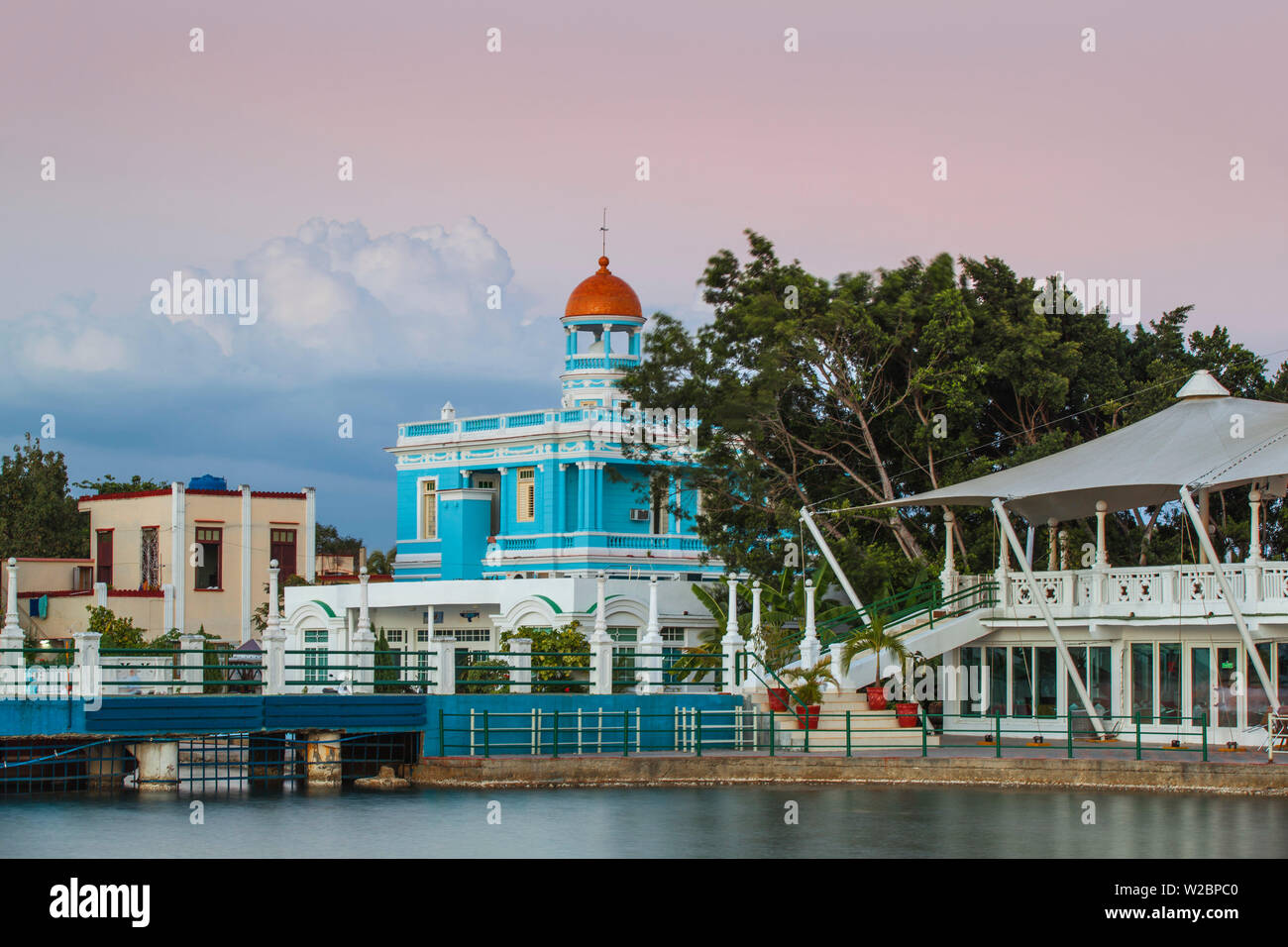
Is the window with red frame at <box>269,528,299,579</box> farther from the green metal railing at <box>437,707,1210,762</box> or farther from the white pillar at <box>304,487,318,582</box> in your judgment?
the green metal railing at <box>437,707,1210,762</box>

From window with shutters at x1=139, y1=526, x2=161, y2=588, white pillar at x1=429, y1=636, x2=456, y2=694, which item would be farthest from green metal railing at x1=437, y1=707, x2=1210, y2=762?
window with shutters at x1=139, y1=526, x2=161, y2=588

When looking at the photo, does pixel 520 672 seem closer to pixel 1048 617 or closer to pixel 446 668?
pixel 446 668

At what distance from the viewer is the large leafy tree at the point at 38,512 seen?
6731 cm

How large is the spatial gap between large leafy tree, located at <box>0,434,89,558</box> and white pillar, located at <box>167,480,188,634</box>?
10784 millimetres

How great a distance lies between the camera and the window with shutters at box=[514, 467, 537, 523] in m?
52.3

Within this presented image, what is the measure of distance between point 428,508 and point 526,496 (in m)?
3.90

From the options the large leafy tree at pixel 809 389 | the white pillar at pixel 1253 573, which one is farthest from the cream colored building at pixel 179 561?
the white pillar at pixel 1253 573

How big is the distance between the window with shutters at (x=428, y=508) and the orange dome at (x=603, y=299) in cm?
636

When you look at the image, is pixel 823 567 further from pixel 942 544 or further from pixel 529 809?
pixel 529 809

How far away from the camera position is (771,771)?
3030 centimetres

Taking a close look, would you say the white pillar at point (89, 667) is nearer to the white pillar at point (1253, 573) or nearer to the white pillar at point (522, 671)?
the white pillar at point (522, 671)

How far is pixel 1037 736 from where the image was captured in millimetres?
34844

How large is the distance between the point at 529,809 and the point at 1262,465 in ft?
44.9
